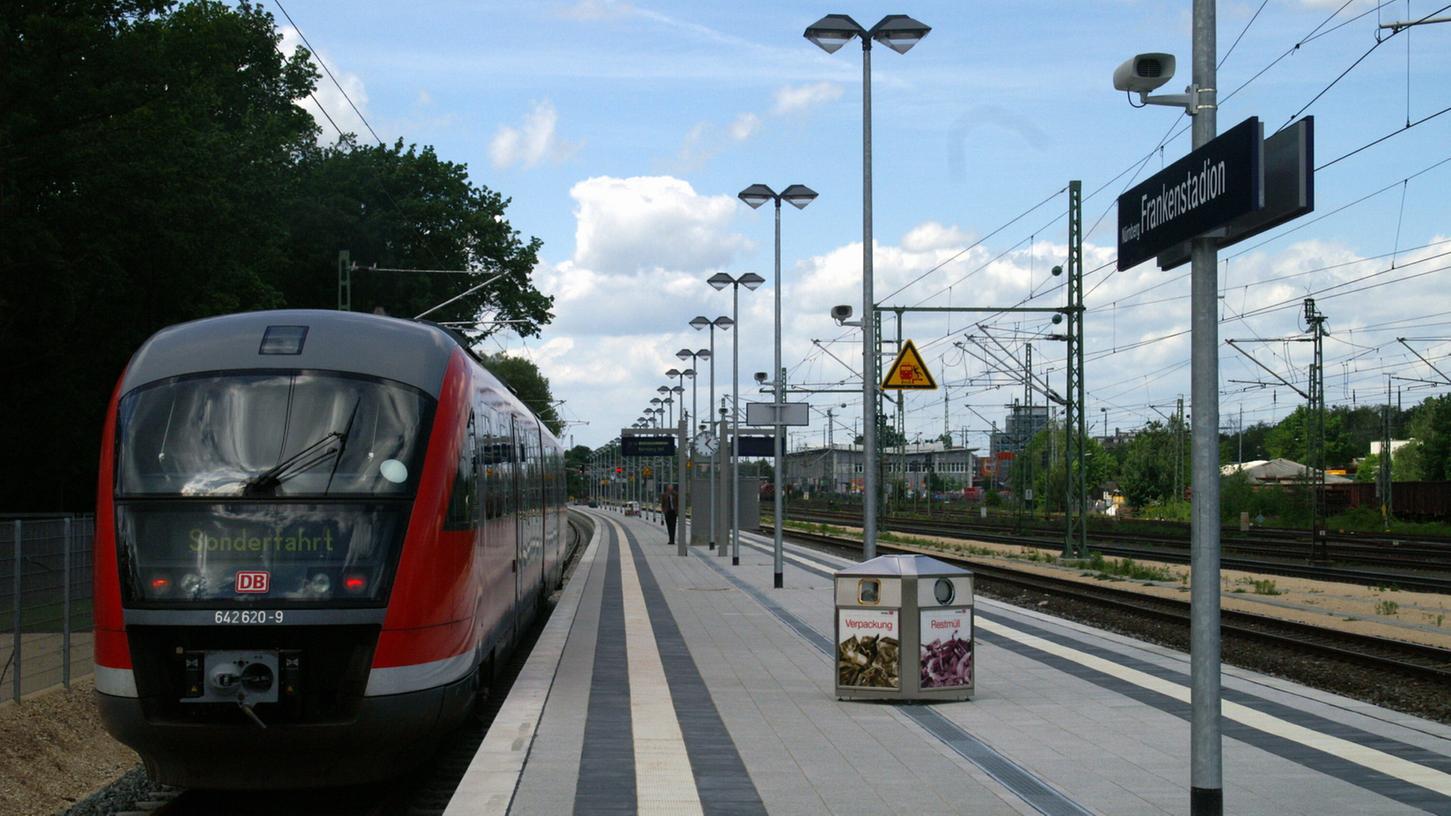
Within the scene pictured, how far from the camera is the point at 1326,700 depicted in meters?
12.4

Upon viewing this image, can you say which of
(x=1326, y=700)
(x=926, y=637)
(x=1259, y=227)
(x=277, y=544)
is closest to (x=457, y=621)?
(x=277, y=544)

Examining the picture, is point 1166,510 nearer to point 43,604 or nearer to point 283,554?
point 43,604

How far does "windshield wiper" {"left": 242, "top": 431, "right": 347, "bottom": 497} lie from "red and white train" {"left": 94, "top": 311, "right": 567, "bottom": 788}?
1cm

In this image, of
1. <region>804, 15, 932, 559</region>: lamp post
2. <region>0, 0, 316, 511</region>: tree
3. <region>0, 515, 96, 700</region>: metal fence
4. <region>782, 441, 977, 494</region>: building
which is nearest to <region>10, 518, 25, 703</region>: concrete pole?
<region>0, 515, 96, 700</region>: metal fence

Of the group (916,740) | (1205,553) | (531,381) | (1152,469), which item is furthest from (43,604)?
(531,381)

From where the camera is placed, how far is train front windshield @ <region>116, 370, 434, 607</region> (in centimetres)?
884

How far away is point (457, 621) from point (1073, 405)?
25347 millimetres

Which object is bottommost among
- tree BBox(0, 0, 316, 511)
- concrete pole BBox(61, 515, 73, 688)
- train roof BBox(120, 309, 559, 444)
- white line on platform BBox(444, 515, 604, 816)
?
white line on platform BBox(444, 515, 604, 816)

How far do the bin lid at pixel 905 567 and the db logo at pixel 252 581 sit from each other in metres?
4.61

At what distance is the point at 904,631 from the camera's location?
11.8 metres

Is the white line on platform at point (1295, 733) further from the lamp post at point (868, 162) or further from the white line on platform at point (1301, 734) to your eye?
the lamp post at point (868, 162)

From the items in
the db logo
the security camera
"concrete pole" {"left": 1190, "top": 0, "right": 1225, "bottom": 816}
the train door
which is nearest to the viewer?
"concrete pole" {"left": 1190, "top": 0, "right": 1225, "bottom": 816}

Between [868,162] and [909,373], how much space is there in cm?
290

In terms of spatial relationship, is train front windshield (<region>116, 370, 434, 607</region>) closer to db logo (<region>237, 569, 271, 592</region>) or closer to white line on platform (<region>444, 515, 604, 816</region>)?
db logo (<region>237, 569, 271, 592</region>)
